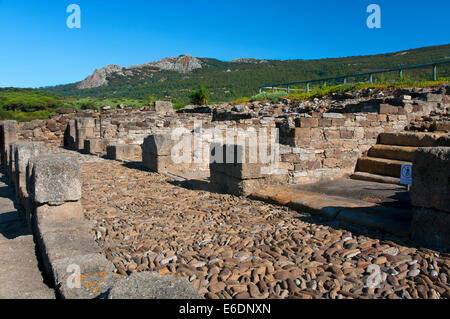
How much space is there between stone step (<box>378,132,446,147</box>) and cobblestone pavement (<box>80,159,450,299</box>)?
3834 mm

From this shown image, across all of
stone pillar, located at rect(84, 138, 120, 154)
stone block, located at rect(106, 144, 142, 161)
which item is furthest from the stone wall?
stone pillar, located at rect(84, 138, 120, 154)

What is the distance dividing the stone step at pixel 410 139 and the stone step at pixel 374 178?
3.44 ft

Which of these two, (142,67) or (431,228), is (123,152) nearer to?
(431,228)

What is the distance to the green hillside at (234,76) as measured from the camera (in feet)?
143

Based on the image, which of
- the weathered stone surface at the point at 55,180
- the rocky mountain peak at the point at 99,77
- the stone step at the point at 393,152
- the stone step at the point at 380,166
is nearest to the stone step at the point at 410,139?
the stone step at the point at 393,152

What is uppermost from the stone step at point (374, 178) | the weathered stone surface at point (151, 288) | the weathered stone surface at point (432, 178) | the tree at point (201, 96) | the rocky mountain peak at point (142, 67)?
the rocky mountain peak at point (142, 67)

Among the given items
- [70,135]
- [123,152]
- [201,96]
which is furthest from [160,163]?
[201,96]

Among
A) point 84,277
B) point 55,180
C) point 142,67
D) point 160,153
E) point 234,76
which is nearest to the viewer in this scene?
point 84,277

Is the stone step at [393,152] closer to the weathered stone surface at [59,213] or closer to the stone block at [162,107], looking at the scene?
the weathered stone surface at [59,213]

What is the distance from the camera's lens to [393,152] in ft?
23.4

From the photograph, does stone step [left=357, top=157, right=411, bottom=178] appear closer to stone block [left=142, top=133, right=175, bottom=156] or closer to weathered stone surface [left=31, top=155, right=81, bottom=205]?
stone block [left=142, top=133, right=175, bottom=156]

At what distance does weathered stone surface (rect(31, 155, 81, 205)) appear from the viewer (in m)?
3.98

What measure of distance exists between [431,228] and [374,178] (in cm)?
368
